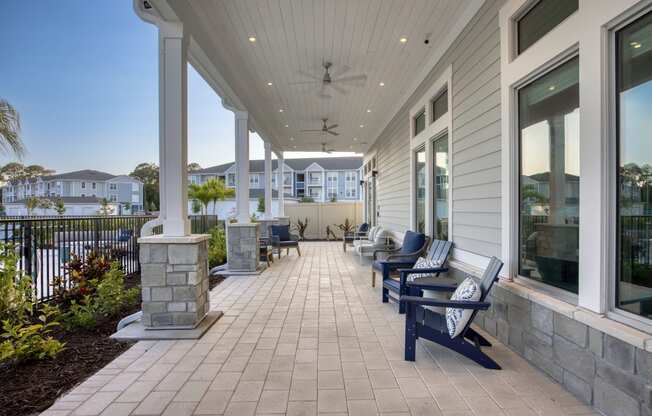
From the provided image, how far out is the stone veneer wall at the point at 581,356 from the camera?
5.92 ft

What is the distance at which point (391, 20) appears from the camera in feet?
13.6

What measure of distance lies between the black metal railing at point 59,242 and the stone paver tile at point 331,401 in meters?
2.86

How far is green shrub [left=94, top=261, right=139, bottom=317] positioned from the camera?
12.6 feet

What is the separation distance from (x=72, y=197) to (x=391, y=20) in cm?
3479

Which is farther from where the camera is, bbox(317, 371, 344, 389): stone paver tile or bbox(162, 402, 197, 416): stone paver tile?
bbox(317, 371, 344, 389): stone paver tile

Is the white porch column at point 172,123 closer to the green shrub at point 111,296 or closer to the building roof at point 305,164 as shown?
the green shrub at point 111,296

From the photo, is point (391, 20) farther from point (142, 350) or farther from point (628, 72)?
point (142, 350)

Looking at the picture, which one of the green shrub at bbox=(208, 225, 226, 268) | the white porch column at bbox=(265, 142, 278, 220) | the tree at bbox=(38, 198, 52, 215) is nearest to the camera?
the green shrub at bbox=(208, 225, 226, 268)

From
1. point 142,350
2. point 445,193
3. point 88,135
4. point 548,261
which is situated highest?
point 88,135

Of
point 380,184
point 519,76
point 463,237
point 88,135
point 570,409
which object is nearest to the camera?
point 570,409

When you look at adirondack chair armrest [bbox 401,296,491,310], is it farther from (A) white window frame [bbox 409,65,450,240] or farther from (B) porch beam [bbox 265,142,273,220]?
(B) porch beam [bbox 265,142,273,220]

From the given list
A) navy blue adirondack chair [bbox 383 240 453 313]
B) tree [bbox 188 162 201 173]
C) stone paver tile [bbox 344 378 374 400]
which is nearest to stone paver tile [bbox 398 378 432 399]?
stone paver tile [bbox 344 378 374 400]

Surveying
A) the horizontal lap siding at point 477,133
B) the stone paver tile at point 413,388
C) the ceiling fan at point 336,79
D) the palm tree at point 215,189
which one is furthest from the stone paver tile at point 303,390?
the palm tree at point 215,189

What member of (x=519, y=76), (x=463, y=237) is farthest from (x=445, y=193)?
(x=519, y=76)
